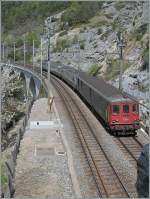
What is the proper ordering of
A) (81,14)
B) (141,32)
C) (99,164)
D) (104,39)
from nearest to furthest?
1. (99,164)
2. (141,32)
3. (104,39)
4. (81,14)

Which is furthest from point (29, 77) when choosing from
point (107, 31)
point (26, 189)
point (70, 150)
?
point (26, 189)

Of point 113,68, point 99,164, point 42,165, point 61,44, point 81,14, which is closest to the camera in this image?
point 42,165

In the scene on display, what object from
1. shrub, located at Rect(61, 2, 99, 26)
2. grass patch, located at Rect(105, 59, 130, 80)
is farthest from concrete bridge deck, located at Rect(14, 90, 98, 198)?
shrub, located at Rect(61, 2, 99, 26)

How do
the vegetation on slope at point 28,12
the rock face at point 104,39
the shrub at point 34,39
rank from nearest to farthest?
the rock face at point 104,39 → the shrub at point 34,39 → the vegetation on slope at point 28,12

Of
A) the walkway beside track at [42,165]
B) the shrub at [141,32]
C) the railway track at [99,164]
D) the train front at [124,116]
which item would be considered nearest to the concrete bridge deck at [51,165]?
the walkway beside track at [42,165]

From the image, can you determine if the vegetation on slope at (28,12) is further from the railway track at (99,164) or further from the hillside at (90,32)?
the railway track at (99,164)

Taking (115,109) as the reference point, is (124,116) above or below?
below

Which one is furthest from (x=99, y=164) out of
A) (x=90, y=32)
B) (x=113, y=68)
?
(x=90, y=32)

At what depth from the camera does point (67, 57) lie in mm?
111062

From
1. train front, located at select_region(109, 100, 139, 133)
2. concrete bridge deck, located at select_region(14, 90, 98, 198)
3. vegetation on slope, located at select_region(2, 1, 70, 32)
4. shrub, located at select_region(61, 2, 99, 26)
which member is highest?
vegetation on slope, located at select_region(2, 1, 70, 32)

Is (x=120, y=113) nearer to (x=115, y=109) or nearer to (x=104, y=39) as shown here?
(x=115, y=109)

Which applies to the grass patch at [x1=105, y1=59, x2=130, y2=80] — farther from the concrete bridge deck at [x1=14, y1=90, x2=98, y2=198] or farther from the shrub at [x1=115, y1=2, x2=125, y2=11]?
the shrub at [x1=115, y1=2, x2=125, y2=11]

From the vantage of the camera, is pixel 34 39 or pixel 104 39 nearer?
pixel 104 39

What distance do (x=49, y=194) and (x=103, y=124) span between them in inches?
602
